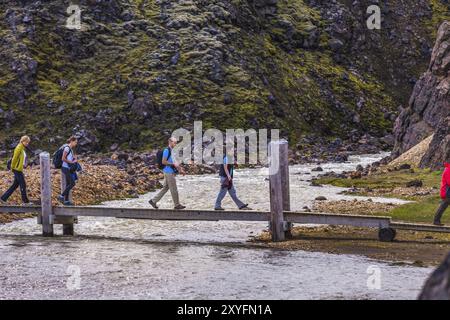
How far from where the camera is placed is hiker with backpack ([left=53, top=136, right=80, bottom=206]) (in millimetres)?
30828

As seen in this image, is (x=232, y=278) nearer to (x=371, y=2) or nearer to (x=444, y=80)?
(x=444, y=80)

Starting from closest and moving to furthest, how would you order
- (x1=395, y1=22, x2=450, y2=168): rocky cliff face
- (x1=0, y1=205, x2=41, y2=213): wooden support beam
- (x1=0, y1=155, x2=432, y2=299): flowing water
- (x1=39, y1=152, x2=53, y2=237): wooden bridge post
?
(x1=0, y1=155, x2=432, y2=299): flowing water, (x1=39, y1=152, x2=53, y2=237): wooden bridge post, (x1=0, y1=205, x2=41, y2=213): wooden support beam, (x1=395, y1=22, x2=450, y2=168): rocky cliff face

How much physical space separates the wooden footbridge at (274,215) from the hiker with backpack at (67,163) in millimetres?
651

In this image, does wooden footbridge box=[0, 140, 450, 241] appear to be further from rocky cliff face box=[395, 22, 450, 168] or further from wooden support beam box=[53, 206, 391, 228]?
rocky cliff face box=[395, 22, 450, 168]

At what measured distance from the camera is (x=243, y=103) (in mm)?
97125

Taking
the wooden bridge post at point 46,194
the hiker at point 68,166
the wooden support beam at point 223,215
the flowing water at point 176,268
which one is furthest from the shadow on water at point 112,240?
the hiker at point 68,166

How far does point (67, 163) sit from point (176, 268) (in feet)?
31.0

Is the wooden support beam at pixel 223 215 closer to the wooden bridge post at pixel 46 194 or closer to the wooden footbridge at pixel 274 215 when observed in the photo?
the wooden footbridge at pixel 274 215

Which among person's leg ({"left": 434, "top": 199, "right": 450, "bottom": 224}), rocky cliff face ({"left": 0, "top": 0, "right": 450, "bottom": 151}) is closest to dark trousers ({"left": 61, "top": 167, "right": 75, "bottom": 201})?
person's leg ({"left": 434, "top": 199, "right": 450, "bottom": 224})

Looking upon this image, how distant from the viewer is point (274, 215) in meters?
28.6

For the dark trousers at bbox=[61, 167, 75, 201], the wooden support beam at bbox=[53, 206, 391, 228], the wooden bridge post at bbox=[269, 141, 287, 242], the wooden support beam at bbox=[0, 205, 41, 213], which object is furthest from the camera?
the wooden support beam at bbox=[0, 205, 41, 213]

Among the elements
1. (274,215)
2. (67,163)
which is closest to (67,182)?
(67,163)

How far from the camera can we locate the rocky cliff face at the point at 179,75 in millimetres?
92438

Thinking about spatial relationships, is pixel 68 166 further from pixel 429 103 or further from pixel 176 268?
pixel 429 103
